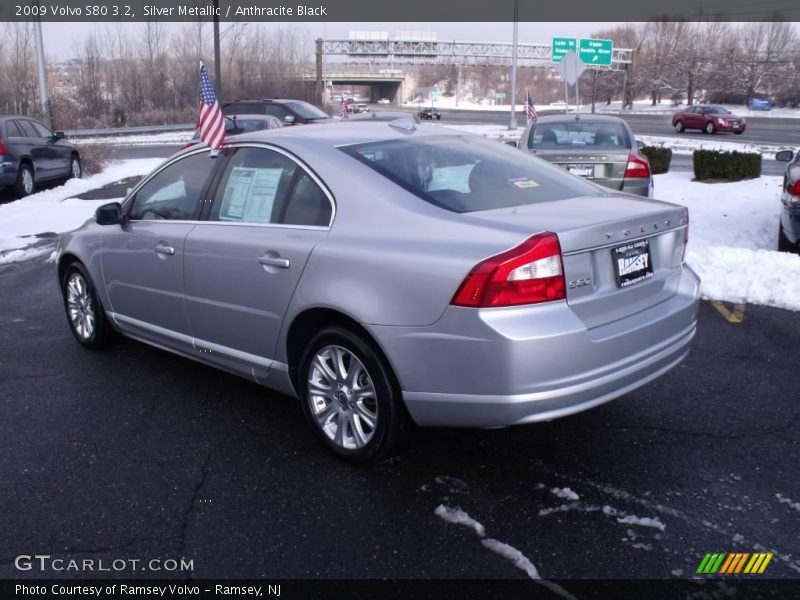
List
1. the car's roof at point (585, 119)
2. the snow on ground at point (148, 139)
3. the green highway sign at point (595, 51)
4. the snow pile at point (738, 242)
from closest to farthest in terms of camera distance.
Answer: the snow pile at point (738, 242)
the car's roof at point (585, 119)
the snow on ground at point (148, 139)
the green highway sign at point (595, 51)

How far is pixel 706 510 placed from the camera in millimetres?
3412

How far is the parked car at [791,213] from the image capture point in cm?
757

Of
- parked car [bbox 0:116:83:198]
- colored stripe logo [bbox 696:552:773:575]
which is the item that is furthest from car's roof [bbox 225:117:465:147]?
parked car [bbox 0:116:83:198]

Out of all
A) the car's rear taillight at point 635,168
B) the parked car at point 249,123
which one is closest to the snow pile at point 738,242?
the car's rear taillight at point 635,168

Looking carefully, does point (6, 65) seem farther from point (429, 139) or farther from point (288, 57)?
point (429, 139)

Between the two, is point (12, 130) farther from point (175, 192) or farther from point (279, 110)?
point (175, 192)

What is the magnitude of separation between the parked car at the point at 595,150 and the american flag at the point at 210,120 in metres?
4.90

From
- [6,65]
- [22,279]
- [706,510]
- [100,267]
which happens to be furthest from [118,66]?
[706,510]

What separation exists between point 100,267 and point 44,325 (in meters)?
1.58

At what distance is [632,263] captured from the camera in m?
3.65

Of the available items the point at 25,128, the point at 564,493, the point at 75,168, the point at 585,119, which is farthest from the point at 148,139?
the point at 564,493

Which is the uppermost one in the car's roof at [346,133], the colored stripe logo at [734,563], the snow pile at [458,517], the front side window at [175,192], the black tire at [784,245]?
the car's roof at [346,133]

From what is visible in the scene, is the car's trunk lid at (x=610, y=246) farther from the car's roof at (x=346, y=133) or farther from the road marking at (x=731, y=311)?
the road marking at (x=731, y=311)

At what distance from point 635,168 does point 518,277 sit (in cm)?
738
